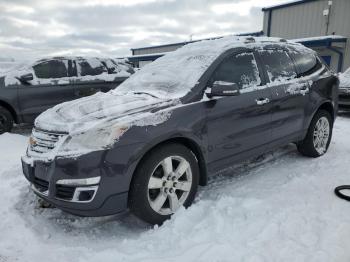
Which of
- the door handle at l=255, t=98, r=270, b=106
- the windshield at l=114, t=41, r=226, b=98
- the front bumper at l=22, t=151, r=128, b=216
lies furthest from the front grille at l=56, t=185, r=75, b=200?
the door handle at l=255, t=98, r=270, b=106

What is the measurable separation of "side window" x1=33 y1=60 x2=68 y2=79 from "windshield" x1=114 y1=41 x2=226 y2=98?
11.6ft

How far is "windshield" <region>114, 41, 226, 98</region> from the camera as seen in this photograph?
11.7 ft

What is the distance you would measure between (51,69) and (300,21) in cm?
1530

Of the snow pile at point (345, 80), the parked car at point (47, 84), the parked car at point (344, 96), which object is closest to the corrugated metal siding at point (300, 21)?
the snow pile at point (345, 80)

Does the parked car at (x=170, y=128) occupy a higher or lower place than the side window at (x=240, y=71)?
lower

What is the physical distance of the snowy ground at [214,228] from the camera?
2709mm

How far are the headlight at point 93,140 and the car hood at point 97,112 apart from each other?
0.06 metres

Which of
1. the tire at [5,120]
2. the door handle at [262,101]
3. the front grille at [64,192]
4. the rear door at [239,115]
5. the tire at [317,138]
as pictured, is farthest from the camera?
the tire at [5,120]

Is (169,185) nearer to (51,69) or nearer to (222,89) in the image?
(222,89)

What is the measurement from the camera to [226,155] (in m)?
3.73

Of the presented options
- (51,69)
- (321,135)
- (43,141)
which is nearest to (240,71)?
(321,135)

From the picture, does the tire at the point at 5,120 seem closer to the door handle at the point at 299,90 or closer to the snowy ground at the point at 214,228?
the snowy ground at the point at 214,228

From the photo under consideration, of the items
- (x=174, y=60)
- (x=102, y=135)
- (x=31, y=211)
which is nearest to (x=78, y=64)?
(x=174, y=60)

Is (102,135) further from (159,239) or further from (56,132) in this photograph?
(159,239)
